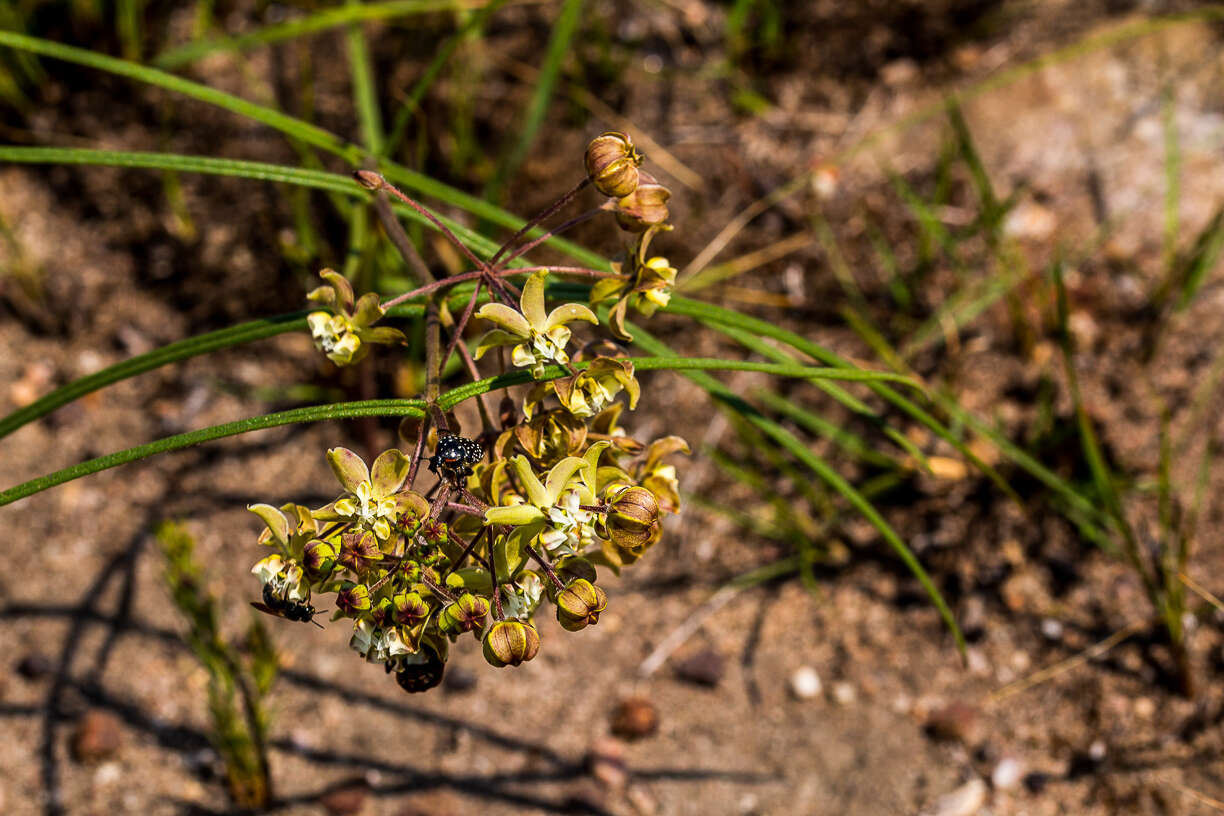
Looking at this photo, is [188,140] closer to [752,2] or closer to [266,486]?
[266,486]

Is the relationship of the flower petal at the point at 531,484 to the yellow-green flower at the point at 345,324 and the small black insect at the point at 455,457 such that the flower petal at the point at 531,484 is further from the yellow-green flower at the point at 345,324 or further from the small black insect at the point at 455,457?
the yellow-green flower at the point at 345,324

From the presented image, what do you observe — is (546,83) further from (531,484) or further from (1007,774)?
(1007,774)

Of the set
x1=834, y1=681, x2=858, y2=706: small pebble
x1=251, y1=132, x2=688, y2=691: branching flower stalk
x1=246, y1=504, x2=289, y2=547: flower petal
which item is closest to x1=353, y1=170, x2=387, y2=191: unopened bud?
x1=251, y1=132, x2=688, y2=691: branching flower stalk

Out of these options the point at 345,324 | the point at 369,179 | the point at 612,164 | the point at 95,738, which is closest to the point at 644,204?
the point at 612,164

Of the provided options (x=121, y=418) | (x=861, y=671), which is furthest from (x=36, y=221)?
(x=861, y=671)

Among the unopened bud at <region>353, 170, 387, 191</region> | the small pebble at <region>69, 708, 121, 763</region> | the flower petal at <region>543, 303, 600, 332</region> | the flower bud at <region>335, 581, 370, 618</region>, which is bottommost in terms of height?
the flower bud at <region>335, 581, 370, 618</region>

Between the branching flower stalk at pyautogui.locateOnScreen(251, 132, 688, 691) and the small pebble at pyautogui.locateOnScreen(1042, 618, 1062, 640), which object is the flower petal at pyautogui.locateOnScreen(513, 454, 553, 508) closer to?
the branching flower stalk at pyautogui.locateOnScreen(251, 132, 688, 691)
